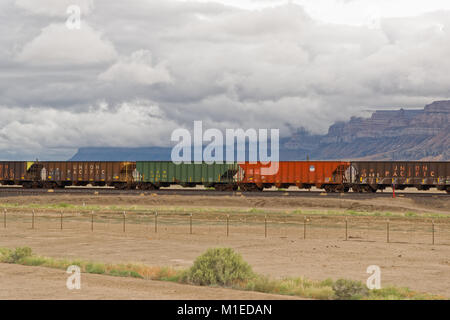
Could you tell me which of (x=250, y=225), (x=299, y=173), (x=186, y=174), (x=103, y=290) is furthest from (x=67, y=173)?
(x=103, y=290)

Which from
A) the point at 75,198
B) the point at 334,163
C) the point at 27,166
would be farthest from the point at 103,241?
the point at 27,166

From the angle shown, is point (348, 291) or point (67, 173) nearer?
point (348, 291)

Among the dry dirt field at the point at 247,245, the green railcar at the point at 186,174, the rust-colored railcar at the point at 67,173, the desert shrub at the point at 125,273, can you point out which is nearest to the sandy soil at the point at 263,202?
the dry dirt field at the point at 247,245

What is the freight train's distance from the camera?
64.3 metres

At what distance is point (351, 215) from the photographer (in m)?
48.2

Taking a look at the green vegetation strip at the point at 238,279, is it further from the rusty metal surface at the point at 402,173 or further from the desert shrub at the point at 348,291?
A: the rusty metal surface at the point at 402,173

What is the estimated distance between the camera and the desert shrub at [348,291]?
653 inches

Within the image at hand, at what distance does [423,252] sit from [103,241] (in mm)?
15579

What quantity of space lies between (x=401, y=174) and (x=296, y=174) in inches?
411

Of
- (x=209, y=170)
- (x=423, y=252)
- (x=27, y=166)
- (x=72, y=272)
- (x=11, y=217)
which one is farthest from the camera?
(x=27, y=166)

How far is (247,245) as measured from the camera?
31.6 meters

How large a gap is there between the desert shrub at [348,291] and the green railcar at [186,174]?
170 feet

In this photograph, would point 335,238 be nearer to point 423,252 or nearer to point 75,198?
point 423,252

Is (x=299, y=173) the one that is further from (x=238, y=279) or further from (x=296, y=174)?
(x=238, y=279)
